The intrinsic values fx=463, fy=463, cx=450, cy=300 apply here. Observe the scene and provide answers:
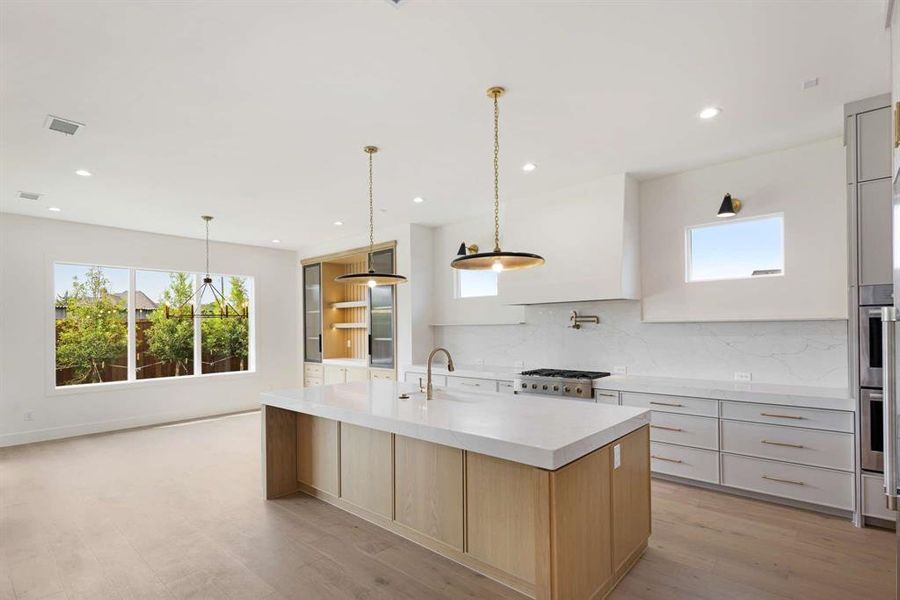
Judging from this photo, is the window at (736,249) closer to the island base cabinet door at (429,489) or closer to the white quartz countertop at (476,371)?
the white quartz countertop at (476,371)

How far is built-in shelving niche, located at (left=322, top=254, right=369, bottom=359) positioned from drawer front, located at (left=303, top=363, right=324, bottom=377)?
26cm

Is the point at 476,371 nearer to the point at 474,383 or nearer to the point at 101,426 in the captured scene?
the point at 474,383

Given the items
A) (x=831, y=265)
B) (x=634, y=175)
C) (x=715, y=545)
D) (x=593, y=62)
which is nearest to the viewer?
(x=593, y=62)

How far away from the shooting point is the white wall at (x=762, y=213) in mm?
3590

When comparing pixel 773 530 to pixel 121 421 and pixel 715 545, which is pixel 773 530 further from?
pixel 121 421

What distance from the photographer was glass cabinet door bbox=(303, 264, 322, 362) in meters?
7.79

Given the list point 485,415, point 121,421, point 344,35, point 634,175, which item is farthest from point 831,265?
point 121,421

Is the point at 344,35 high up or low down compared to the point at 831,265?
up

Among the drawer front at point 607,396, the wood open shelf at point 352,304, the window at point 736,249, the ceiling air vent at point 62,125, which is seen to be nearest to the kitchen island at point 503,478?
the drawer front at point 607,396

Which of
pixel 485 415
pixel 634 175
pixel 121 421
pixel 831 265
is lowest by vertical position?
pixel 121 421

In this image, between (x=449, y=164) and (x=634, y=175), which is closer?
→ (x=449, y=164)

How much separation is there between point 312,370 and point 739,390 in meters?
6.34

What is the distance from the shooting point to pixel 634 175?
4.41 m

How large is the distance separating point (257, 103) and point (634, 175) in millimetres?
3328
